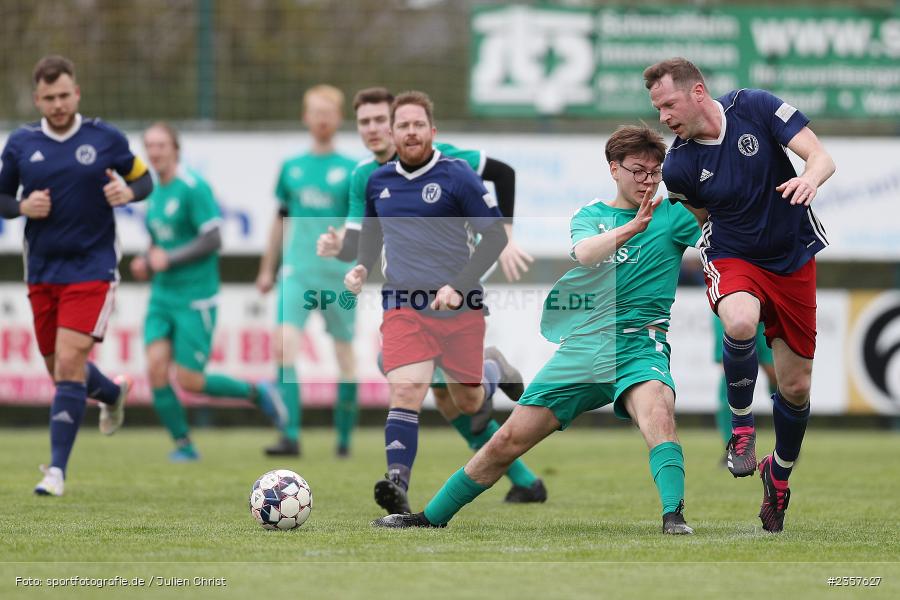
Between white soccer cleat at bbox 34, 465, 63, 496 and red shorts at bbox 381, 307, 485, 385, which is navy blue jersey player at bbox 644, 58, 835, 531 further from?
white soccer cleat at bbox 34, 465, 63, 496

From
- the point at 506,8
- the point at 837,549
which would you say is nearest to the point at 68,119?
the point at 837,549

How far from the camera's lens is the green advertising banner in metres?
15.1

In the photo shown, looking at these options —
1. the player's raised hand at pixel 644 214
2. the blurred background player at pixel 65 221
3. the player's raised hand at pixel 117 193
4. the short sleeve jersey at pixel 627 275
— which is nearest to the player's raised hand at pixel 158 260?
the blurred background player at pixel 65 221

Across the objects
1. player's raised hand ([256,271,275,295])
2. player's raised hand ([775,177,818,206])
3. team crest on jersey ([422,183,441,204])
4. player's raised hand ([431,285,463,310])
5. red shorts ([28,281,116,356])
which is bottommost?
player's raised hand ([256,271,275,295])

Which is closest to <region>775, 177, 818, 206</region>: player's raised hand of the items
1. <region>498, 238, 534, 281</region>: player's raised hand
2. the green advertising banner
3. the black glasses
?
the black glasses

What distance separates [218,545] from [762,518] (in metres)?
2.52

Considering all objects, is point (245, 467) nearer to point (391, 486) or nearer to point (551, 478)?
point (551, 478)

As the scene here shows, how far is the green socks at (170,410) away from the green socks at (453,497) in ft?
17.0

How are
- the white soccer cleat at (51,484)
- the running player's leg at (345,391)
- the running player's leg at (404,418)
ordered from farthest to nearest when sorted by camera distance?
the running player's leg at (345,391) < the white soccer cleat at (51,484) < the running player's leg at (404,418)

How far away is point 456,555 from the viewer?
551cm

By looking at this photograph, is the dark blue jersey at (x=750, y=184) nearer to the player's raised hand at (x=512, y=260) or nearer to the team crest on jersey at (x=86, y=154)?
the player's raised hand at (x=512, y=260)

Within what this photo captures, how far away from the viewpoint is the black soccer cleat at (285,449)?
1130 centimetres

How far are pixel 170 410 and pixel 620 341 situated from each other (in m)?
5.81

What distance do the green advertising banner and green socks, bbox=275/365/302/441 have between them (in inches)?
189
